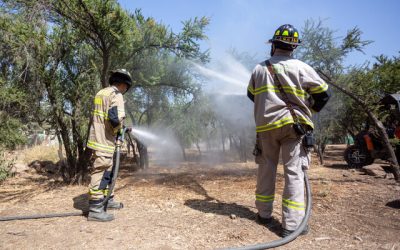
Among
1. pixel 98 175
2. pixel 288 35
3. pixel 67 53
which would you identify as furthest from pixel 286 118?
pixel 67 53

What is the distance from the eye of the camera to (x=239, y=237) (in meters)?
3.04

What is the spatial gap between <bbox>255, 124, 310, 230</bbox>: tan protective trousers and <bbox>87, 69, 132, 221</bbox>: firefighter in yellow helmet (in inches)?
71.0

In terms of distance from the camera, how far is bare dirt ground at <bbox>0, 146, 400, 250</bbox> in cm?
298

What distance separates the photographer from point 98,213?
12.2ft

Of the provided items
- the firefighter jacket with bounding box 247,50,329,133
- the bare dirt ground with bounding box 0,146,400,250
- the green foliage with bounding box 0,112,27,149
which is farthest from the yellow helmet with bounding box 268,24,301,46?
the green foliage with bounding box 0,112,27,149

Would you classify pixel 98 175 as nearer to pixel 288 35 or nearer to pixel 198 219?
pixel 198 219

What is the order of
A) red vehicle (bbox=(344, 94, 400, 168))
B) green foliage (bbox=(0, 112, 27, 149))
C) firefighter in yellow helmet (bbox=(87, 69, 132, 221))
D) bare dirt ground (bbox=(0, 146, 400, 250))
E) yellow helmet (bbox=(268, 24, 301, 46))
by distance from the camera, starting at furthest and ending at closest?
1. red vehicle (bbox=(344, 94, 400, 168))
2. green foliage (bbox=(0, 112, 27, 149))
3. firefighter in yellow helmet (bbox=(87, 69, 132, 221))
4. yellow helmet (bbox=(268, 24, 301, 46))
5. bare dirt ground (bbox=(0, 146, 400, 250))

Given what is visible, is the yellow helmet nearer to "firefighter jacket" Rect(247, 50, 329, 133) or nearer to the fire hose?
"firefighter jacket" Rect(247, 50, 329, 133)

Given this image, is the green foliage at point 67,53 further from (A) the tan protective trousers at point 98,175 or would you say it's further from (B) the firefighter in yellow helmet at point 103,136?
(A) the tan protective trousers at point 98,175

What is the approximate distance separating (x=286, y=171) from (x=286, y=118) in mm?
552

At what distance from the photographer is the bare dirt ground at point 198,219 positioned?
2.98 meters

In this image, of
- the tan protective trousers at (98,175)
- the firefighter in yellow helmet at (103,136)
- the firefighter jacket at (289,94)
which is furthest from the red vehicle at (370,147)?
the tan protective trousers at (98,175)

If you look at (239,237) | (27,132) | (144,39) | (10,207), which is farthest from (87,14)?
(239,237)

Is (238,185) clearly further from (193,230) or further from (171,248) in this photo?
(171,248)
